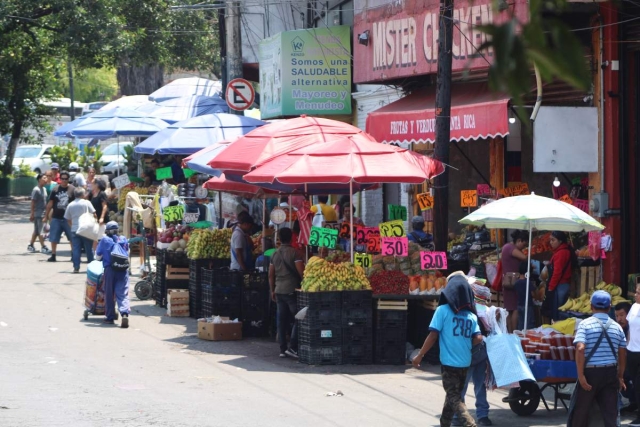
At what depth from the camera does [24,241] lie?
26.3 metres

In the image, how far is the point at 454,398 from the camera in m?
8.70

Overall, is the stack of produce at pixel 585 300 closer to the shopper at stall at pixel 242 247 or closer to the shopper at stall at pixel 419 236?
the shopper at stall at pixel 419 236

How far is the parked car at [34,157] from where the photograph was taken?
167ft

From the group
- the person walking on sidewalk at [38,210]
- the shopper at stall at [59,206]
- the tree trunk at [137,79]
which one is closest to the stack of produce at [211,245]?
the shopper at stall at [59,206]

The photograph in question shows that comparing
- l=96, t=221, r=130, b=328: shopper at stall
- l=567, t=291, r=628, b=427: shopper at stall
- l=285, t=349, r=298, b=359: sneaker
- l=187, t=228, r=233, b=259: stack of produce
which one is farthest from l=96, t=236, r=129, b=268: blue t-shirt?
l=567, t=291, r=628, b=427: shopper at stall

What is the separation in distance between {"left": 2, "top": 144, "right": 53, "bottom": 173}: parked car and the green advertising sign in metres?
30.9

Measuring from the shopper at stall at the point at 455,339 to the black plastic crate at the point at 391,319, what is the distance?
3367mm

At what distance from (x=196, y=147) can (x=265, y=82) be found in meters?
6.07

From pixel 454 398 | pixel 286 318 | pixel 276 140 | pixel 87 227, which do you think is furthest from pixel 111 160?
pixel 454 398

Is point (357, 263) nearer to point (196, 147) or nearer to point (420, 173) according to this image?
point (420, 173)

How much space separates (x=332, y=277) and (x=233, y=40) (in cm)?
1093

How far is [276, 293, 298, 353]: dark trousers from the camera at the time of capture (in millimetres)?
12648

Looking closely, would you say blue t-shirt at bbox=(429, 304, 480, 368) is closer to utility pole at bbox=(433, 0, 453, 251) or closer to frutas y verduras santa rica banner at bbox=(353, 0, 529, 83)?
utility pole at bbox=(433, 0, 453, 251)

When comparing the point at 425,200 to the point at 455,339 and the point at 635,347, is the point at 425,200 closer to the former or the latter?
the point at 635,347
